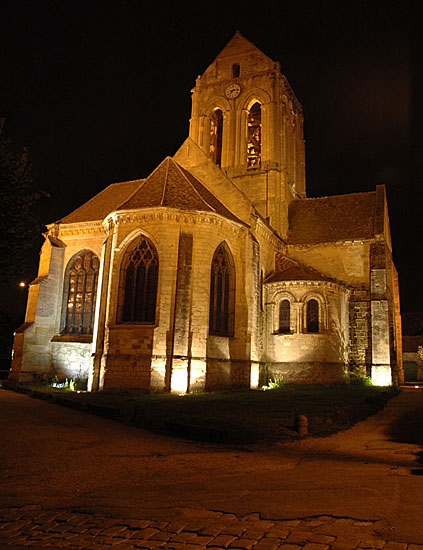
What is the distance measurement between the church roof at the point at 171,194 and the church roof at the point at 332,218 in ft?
30.5

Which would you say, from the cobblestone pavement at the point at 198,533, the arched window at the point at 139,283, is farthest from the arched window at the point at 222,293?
the cobblestone pavement at the point at 198,533

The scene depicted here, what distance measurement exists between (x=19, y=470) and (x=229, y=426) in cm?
504

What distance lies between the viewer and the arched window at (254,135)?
3422cm

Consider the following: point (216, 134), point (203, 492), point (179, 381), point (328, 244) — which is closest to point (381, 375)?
point (328, 244)

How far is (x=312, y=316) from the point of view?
26.4 meters

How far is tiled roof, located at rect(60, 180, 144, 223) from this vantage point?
2731 centimetres

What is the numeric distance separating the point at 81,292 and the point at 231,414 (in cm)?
1577

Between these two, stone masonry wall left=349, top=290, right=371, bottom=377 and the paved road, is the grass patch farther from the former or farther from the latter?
stone masonry wall left=349, top=290, right=371, bottom=377

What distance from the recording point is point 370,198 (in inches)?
1312

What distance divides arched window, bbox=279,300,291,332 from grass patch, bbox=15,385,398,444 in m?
8.88

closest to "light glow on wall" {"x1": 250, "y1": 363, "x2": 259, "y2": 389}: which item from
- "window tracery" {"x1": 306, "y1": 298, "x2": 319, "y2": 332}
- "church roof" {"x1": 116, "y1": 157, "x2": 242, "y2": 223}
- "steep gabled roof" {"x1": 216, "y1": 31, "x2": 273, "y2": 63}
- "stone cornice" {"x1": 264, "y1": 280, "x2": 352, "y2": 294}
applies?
"window tracery" {"x1": 306, "y1": 298, "x2": 319, "y2": 332}

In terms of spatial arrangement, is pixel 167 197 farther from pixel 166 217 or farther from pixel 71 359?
pixel 71 359

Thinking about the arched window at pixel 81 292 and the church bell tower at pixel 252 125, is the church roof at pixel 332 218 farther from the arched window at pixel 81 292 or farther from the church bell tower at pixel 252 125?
the arched window at pixel 81 292

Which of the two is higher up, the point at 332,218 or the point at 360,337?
the point at 332,218
